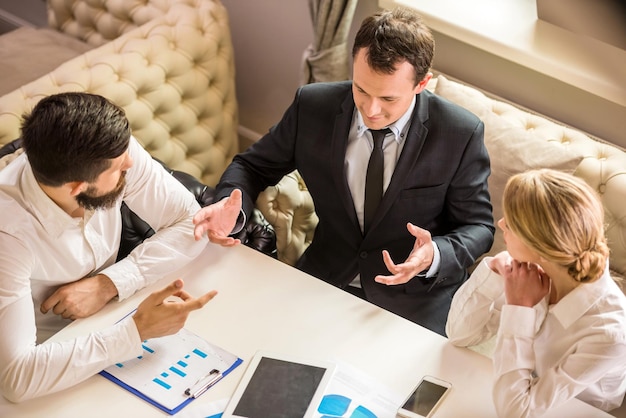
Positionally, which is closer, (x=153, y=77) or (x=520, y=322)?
(x=520, y=322)

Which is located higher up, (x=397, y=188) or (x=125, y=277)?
(x=397, y=188)

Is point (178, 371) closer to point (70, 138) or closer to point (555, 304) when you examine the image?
point (70, 138)

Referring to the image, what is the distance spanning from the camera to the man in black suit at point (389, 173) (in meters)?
2.08

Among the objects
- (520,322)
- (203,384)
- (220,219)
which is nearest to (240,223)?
(220,219)

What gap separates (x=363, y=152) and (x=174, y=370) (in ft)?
2.88

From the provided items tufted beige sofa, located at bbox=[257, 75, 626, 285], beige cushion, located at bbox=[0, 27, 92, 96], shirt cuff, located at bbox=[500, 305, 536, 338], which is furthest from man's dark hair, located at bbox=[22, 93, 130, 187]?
beige cushion, located at bbox=[0, 27, 92, 96]

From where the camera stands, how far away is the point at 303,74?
3107 millimetres

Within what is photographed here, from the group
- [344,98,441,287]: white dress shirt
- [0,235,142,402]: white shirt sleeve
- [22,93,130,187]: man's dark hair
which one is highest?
[22,93,130,187]: man's dark hair

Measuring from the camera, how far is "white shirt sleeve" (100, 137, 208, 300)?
2.03 metres

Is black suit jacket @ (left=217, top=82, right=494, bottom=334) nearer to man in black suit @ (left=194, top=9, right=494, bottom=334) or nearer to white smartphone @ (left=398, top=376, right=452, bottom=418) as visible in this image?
man in black suit @ (left=194, top=9, right=494, bottom=334)

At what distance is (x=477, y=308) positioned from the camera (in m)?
1.90

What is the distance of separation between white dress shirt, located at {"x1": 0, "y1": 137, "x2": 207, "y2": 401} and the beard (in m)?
0.06

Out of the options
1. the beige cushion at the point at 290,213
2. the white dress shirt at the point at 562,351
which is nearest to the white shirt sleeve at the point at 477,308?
the white dress shirt at the point at 562,351

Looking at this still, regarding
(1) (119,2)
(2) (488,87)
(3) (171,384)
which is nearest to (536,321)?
(3) (171,384)
